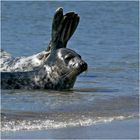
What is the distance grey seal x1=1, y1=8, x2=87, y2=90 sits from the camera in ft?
35.0

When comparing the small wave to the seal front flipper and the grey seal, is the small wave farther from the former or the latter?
the seal front flipper

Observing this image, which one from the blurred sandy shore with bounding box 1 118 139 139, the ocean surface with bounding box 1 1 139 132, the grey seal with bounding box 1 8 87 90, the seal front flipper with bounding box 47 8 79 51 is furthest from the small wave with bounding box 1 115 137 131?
the seal front flipper with bounding box 47 8 79 51

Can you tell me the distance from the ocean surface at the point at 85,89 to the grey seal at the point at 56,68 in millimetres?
241

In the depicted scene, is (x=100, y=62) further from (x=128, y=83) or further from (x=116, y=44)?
(x=116, y=44)

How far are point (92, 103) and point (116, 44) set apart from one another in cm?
769

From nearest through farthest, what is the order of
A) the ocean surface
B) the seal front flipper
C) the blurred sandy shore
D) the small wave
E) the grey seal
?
the blurred sandy shore, the small wave, the ocean surface, the grey seal, the seal front flipper

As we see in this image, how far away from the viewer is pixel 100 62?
534 inches

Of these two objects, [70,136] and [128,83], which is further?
[128,83]

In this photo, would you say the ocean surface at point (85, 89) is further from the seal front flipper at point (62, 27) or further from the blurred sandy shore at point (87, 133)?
the seal front flipper at point (62, 27)

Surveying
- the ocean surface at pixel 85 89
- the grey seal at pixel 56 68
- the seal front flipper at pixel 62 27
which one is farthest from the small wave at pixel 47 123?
the seal front flipper at pixel 62 27

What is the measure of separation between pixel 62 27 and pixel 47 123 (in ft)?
10.8

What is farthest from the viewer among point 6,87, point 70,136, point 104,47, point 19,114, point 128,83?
point 104,47

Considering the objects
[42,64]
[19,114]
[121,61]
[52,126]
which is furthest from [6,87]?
[121,61]

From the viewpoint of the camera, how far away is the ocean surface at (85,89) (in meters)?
8.23
